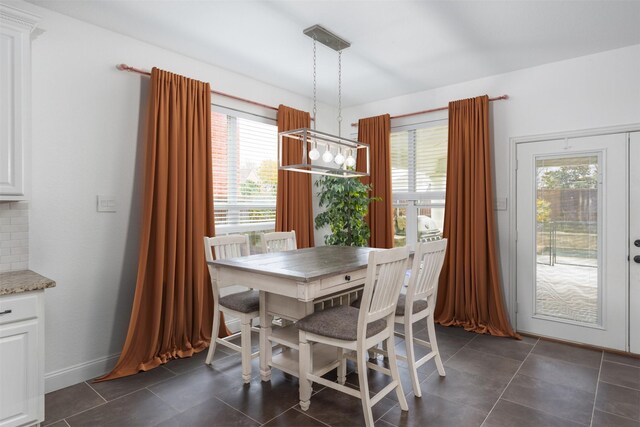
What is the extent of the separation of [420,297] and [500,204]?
6.08ft

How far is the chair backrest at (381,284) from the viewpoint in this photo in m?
2.07

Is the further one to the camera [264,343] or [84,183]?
[84,183]

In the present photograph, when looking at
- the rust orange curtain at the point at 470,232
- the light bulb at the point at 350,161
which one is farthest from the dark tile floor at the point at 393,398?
the light bulb at the point at 350,161

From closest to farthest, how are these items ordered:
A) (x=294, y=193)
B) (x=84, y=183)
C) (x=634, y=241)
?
(x=84, y=183) < (x=634, y=241) < (x=294, y=193)

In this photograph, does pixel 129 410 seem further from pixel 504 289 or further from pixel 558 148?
pixel 558 148

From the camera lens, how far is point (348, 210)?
442 cm

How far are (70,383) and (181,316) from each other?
0.87 metres

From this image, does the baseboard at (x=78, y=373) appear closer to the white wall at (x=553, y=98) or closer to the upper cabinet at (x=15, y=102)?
the upper cabinet at (x=15, y=102)

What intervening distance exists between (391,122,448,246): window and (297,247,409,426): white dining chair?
2.29 metres

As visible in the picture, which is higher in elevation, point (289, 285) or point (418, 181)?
point (418, 181)

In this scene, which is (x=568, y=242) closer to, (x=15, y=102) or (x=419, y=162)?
(x=419, y=162)

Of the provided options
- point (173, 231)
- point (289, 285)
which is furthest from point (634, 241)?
point (173, 231)

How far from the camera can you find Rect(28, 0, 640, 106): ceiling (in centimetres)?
255

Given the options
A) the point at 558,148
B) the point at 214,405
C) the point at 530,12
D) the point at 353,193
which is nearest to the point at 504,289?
the point at 558,148
